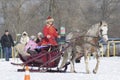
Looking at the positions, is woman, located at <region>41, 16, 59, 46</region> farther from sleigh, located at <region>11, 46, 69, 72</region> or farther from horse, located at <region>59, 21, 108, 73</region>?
horse, located at <region>59, 21, 108, 73</region>

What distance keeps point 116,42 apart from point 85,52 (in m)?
19.5

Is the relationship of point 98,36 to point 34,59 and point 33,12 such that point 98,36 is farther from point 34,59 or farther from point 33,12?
point 33,12

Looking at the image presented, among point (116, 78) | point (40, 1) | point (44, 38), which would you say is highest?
point (40, 1)

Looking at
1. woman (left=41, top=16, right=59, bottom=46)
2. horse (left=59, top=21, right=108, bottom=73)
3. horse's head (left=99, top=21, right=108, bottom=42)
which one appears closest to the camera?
horse's head (left=99, top=21, right=108, bottom=42)

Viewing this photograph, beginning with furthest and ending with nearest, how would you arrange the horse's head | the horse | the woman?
the woman, the horse, the horse's head

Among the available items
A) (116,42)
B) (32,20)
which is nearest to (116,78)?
(116,42)

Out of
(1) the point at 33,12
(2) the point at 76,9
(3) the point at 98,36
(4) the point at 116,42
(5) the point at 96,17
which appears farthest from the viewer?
(5) the point at 96,17

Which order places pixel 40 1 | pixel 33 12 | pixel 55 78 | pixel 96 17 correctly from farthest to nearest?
pixel 96 17, pixel 33 12, pixel 40 1, pixel 55 78

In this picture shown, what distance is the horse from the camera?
17141 millimetres

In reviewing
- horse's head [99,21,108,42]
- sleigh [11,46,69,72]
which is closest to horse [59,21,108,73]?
horse's head [99,21,108,42]

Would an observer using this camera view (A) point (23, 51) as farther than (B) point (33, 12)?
No

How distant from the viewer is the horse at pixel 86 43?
56.2 ft

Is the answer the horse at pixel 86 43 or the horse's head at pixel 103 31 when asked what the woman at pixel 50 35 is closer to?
the horse at pixel 86 43

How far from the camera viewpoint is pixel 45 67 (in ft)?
58.5
